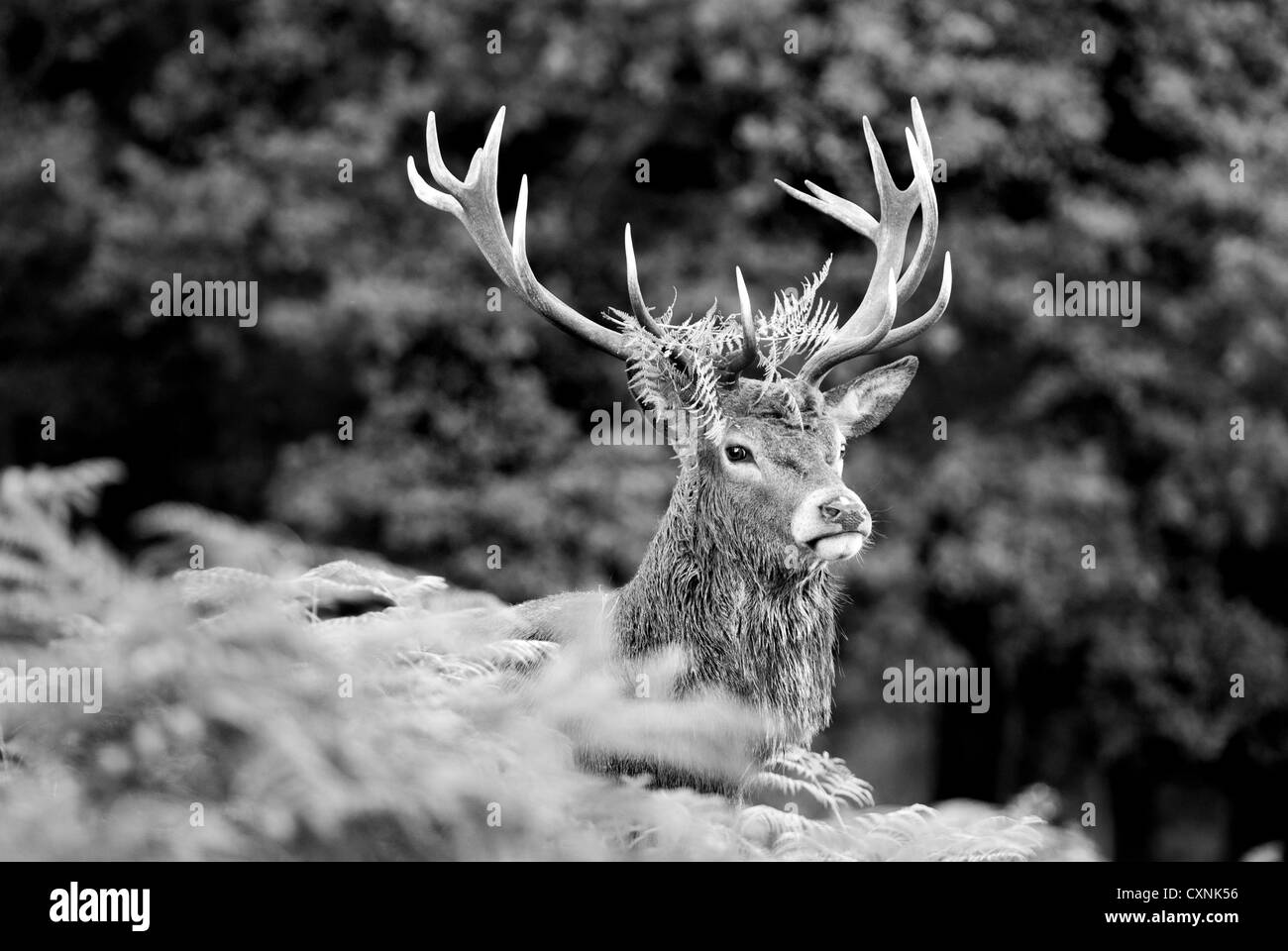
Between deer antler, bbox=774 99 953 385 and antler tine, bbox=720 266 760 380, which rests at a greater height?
deer antler, bbox=774 99 953 385

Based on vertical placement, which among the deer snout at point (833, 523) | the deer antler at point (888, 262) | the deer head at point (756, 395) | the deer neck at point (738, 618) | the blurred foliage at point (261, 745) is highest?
the deer antler at point (888, 262)

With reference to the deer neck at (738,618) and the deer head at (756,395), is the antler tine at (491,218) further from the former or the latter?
the deer neck at (738,618)

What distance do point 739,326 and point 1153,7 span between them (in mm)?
9095

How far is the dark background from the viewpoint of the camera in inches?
488

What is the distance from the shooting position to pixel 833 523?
4820 millimetres

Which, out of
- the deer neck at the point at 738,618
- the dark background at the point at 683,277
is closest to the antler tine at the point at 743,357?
the deer neck at the point at 738,618

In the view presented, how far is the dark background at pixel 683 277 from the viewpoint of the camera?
12.4m

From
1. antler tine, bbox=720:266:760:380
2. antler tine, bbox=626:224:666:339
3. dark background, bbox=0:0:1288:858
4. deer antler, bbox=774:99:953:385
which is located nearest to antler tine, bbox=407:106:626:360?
antler tine, bbox=626:224:666:339

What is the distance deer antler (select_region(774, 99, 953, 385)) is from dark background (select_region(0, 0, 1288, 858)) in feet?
19.5

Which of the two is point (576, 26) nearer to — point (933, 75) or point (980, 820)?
point (933, 75)

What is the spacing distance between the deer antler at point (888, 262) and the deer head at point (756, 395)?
1cm

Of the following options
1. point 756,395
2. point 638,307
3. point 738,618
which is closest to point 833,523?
point 738,618

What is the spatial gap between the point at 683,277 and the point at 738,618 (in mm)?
7710

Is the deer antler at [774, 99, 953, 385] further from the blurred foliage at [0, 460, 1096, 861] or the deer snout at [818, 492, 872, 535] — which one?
the blurred foliage at [0, 460, 1096, 861]
